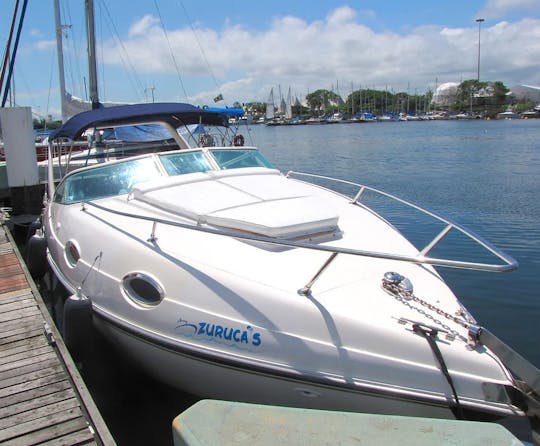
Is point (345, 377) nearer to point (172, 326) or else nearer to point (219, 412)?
point (219, 412)

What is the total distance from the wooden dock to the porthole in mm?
618

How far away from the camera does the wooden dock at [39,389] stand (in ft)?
11.4

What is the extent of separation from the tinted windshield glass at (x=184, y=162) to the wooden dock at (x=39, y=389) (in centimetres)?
220

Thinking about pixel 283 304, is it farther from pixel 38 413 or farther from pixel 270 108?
pixel 270 108

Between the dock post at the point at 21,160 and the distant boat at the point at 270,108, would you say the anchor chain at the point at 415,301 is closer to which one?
the dock post at the point at 21,160

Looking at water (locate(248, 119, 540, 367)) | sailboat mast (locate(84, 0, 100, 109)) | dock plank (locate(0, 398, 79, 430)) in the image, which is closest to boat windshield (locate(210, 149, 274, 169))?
dock plank (locate(0, 398, 79, 430))

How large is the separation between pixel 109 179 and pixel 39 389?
2777 millimetres

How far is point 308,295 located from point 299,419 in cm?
115

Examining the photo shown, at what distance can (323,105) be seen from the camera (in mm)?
148750

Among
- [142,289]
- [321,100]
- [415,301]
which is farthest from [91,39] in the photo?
[321,100]

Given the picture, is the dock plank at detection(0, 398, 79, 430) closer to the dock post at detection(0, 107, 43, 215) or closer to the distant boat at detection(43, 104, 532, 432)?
the distant boat at detection(43, 104, 532, 432)

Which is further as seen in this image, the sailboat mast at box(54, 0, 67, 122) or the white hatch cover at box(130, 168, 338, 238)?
the sailboat mast at box(54, 0, 67, 122)

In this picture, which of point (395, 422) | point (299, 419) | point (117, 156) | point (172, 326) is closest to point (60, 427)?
point (172, 326)

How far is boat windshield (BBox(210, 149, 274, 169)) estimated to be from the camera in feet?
21.0
